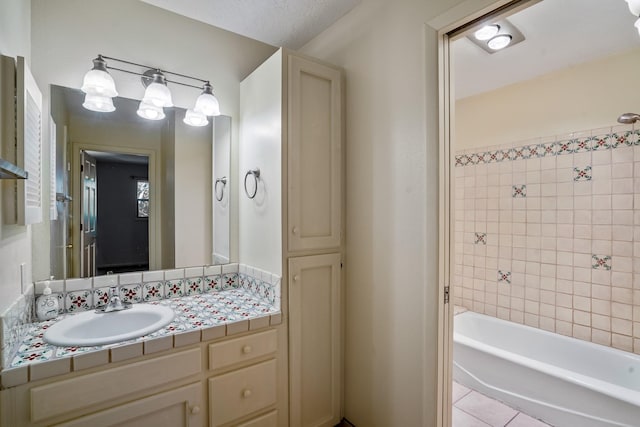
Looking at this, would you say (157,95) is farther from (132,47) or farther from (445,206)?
(445,206)

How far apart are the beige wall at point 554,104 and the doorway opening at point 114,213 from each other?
2.90 m

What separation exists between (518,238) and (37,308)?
3.31m

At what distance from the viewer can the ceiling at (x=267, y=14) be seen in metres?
1.67

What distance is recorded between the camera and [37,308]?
1351mm

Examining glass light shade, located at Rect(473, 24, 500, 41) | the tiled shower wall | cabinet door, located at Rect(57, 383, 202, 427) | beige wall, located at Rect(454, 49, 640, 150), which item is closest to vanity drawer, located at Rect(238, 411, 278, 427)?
cabinet door, located at Rect(57, 383, 202, 427)

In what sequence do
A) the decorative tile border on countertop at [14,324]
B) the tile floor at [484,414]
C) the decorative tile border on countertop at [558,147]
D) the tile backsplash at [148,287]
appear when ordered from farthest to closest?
the decorative tile border on countertop at [558,147] < the tile floor at [484,414] < the tile backsplash at [148,287] < the decorative tile border on countertop at [14,324]

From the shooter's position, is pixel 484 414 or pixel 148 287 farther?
pixel 484 414

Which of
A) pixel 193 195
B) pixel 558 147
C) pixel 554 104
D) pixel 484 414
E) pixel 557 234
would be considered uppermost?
pixel 554 104

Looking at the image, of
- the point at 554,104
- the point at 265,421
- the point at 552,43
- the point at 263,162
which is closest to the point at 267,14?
the point at 263,162

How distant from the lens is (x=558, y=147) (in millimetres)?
2438

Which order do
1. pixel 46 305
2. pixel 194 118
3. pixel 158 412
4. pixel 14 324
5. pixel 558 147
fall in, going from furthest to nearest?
pixel 558 147, pixel 194 118, pixel 46 305, pixel 158 412, pixel 14 324

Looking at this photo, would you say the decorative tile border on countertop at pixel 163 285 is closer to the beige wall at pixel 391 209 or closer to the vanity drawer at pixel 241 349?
the vanity drawer at pixel 241 349

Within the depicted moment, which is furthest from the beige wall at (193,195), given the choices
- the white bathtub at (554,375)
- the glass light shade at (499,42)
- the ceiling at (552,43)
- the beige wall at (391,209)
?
the white bathtub at (554,375)

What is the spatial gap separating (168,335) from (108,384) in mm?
239
